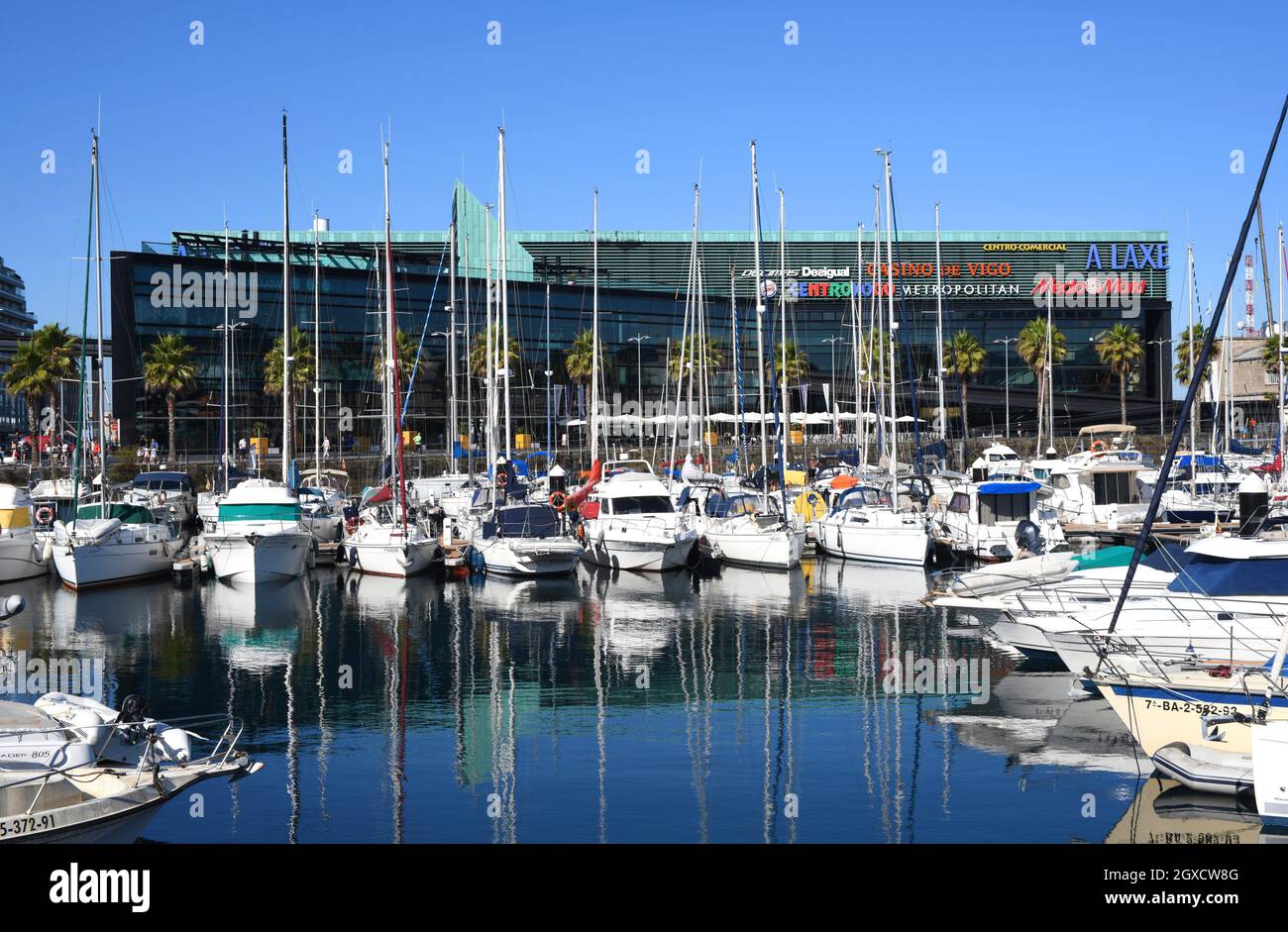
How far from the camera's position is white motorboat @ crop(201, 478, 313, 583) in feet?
132

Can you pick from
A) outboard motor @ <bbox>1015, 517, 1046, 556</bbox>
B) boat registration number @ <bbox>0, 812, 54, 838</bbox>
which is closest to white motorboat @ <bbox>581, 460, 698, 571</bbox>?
outboard motor @ <bbox>1015, 517, 1046, 556</bbox>

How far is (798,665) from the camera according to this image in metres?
27.2

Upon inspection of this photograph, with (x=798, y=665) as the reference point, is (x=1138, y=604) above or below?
above

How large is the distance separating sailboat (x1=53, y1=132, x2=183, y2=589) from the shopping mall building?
31738 mm

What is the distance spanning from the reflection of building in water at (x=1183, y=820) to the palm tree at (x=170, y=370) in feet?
208

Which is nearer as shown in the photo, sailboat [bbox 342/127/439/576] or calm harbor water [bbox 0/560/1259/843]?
calm harbor water [bbox 0/560/1259/843]

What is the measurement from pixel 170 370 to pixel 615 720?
56.1 metres

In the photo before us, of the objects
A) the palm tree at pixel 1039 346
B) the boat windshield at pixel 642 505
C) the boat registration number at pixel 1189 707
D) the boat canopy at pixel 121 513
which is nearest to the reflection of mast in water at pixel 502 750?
the boat registration number at pixel 1189 707

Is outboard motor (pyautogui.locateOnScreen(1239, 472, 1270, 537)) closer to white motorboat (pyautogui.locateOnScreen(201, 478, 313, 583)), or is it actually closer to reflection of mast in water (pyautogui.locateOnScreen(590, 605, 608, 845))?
reflection of mast in water (pyautogui.locateOnScreen(590, 605, 608, 845))

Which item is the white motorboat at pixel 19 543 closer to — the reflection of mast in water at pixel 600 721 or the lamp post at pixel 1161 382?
the reflection of mast in water at pixel 600 721

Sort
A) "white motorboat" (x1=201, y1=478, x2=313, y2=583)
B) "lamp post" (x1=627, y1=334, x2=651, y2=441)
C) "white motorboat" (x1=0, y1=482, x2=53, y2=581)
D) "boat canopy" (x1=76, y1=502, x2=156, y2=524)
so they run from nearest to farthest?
"white motorboat" (x1=201, y1=478, x2=313, y2=583), "white motorboat" (x1=0, y1=482, x2=53, y2=581), "boat canopy" (x1=76, y1=502, x2=156, y2=524), "lamp post" (x1=627, y1=334, x2=651, y2=441)
